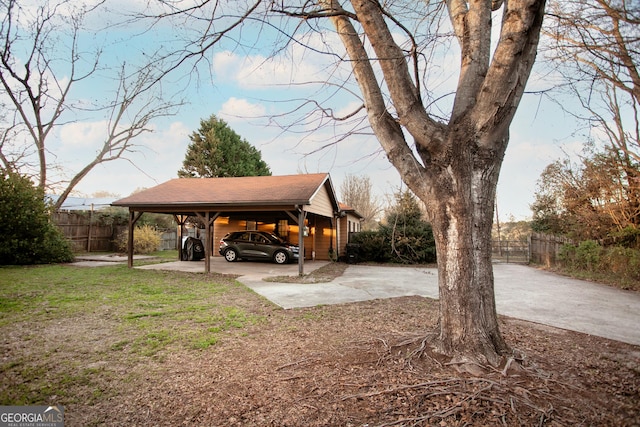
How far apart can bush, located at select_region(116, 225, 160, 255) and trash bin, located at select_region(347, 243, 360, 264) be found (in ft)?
40.0

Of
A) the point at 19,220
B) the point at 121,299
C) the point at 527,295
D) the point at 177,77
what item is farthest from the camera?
the point at 19,220

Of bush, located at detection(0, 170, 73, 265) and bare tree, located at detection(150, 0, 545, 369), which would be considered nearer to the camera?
bare tree, located at detection(150, 0, 545, 369)

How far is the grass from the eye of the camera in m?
3.25

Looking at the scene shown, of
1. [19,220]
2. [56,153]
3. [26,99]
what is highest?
[26,99]

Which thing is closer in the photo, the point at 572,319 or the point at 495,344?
the point at 495,344

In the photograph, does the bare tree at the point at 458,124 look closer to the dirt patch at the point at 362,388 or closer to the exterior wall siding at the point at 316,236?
the dirt patch at the point at 362,388

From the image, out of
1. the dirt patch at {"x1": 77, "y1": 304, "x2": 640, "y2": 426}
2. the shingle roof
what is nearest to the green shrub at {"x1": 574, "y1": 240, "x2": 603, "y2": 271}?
the dirt patch at {"x1": 77, "y1": 304, "x2": 640, "y2": 426}

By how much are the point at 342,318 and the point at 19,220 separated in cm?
Result: 1354

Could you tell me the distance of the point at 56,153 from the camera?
17.2 m

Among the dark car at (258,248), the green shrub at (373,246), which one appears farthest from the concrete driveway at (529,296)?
the green shrub at (373,246)

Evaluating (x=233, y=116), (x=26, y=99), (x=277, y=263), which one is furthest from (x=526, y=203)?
(x=26, y=99)

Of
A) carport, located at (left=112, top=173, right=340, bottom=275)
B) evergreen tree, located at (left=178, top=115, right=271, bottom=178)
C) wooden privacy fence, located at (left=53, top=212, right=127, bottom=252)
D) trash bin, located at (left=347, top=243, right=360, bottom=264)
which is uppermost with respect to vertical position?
evergreen tree, located at (left=178, top=115, right=271, bottom=178)

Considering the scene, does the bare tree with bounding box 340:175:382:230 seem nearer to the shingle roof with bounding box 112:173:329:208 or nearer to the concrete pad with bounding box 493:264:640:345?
the shingle roof with bounding box 112:173:329:208

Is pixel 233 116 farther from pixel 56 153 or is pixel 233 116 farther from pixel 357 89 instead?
pixel 56 153
